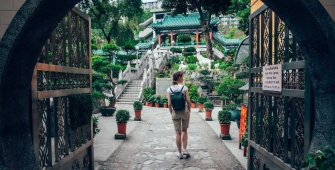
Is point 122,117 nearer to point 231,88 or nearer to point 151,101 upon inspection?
point 231,88

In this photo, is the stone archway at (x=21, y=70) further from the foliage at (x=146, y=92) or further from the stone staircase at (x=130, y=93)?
the foliage at (x=146, y=92)

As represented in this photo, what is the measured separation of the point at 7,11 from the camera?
2.75 metres

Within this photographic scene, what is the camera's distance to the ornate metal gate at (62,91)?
3.24m

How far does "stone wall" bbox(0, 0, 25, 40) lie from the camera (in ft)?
8.95

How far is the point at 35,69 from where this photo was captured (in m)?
3.10

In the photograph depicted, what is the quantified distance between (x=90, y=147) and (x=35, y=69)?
2082 mm

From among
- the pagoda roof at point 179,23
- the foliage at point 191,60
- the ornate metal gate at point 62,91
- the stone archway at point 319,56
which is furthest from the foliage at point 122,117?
the pagoda roof at point 179,23

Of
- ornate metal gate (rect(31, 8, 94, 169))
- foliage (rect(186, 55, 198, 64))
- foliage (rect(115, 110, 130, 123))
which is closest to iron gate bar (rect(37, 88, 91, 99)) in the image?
ornate metal gate (rect(31, 8, 94, 169))

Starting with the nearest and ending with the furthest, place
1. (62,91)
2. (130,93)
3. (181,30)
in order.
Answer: (62,91) < (130,93) < (181,30)

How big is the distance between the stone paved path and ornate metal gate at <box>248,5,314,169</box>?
1.20 metres

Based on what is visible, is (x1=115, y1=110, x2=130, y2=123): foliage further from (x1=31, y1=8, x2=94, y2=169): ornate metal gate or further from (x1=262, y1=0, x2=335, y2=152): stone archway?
(x1=262, y1=0, x2=335, y2=152): stone archway

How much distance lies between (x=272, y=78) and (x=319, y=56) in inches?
43.6

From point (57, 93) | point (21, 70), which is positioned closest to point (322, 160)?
point (21, 70)

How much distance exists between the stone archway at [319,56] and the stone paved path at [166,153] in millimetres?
2854
